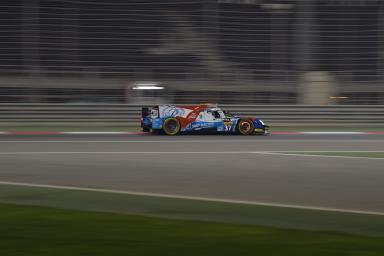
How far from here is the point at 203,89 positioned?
20359 mm

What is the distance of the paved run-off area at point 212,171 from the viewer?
7.10 m

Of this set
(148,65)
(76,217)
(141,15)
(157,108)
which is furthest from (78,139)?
(76,217)

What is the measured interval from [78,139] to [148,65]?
6.18 meters

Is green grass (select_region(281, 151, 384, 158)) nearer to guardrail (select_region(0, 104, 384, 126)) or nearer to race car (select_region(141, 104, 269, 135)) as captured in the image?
race car (select_region(141, 104, 269, 135))

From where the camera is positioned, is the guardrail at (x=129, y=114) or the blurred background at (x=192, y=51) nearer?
the guardrail at (x=129, y=114)

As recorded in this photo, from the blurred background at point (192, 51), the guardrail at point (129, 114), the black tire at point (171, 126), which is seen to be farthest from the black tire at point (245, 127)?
the blurred background at point (192, 51)

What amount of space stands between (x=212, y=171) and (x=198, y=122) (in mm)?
7605

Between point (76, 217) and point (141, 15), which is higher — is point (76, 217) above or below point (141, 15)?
below

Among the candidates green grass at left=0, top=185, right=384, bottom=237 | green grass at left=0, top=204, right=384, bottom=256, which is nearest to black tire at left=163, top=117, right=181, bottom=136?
green grass at left=0, top=185, right=384, bottom=237

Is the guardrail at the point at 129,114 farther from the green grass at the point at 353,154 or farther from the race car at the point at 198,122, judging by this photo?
the green grass at the point at 353,154

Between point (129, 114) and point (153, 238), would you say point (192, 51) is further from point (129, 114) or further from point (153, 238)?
point (153, 238)

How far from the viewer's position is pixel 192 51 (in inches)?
834

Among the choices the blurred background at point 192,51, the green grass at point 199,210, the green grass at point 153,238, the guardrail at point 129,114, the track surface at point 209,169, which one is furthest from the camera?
the blurred background at point 192,51

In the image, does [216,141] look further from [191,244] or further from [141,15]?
[191,244]
